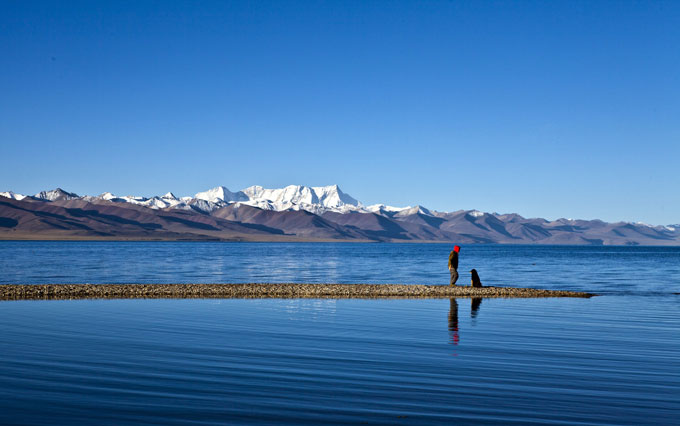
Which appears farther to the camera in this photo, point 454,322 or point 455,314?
point 455,314

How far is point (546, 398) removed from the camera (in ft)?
35.8

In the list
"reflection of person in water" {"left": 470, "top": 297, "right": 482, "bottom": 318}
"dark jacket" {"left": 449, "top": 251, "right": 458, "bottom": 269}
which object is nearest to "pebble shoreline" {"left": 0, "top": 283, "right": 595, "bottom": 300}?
"dark jacket" {"left": 449, "top": 251, "right": 458, "bottom": 269}

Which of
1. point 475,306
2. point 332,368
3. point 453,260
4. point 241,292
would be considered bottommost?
point 475,306

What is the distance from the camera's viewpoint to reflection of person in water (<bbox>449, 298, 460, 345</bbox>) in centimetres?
1796

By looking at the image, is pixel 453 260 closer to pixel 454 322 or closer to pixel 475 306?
pixel 475 306

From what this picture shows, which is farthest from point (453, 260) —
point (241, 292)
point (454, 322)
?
point (454, 322)

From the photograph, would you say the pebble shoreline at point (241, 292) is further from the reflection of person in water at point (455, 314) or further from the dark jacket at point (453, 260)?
the reflection of person in water at point (455, 314)

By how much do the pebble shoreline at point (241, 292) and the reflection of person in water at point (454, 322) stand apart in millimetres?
4977

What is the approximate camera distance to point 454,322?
22047 mm

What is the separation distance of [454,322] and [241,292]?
14.9 meters

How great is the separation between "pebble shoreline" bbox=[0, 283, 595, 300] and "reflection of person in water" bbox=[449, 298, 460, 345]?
498 cm

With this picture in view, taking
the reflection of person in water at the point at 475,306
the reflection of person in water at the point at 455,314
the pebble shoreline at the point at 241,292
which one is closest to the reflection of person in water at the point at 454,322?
the reflection of person in water at the point at 455,314

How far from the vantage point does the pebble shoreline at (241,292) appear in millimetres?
31766

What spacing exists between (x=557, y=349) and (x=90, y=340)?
11.9 meters
